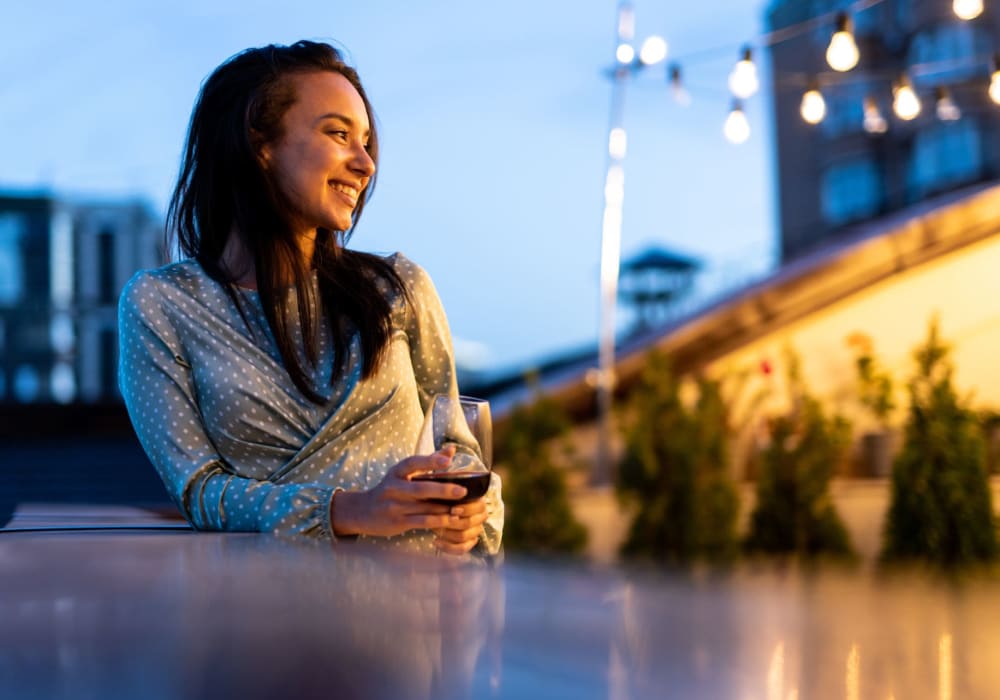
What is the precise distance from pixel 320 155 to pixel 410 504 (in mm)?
581

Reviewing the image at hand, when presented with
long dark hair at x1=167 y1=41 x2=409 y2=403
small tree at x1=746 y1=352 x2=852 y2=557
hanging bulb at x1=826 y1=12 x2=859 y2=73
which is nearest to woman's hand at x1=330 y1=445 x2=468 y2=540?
long dark hair at x1=167 y1=41 x2=409 y2=403

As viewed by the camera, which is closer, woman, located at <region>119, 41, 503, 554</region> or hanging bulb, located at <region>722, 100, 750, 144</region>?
woman, located at <region>119, 41, 503, 554</region>

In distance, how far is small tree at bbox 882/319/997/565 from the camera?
724cm

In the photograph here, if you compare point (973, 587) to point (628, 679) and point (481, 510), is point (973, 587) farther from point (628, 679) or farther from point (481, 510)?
point (481, 510)

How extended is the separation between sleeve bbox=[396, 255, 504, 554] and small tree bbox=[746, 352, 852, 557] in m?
6.58

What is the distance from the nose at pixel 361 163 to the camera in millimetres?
1463

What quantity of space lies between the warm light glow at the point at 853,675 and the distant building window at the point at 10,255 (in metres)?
27.6

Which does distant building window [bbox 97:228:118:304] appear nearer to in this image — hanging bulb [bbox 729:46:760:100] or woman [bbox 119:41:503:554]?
hanging bulb [bbox 729:46:760:100]

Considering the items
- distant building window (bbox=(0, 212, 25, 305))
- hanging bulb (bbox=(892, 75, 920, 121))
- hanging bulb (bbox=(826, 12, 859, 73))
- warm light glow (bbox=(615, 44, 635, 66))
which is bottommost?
hanging bulb (bbox=(826, 12, 859, 73))

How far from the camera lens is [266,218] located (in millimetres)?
1455

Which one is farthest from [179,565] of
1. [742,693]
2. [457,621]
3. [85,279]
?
[85,279]

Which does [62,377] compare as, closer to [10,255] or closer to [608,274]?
[10,255]

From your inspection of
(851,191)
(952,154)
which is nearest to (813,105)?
(952,154)

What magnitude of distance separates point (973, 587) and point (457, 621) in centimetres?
16
